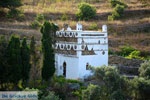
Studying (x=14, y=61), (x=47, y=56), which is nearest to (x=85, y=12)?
(x=47, y=56)

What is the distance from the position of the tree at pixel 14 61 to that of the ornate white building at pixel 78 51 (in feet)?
17.5

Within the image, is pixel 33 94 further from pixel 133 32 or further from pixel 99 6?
pixel 99 6

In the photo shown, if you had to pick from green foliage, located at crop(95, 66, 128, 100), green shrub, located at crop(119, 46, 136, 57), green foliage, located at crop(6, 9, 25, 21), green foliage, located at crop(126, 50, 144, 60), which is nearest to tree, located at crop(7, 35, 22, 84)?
green foliage, located at crop(95, 66, 128, 100)

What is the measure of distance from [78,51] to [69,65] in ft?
5.52

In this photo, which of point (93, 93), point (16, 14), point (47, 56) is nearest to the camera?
point (93, 93)

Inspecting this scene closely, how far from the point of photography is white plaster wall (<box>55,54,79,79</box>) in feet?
78.5

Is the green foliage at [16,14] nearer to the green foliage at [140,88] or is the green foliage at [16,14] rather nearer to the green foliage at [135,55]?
the green foliage at [135,55]

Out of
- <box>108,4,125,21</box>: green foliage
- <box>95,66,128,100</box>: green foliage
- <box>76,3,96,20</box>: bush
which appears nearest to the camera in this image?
<box>95,66,128,100</box>: green foliage

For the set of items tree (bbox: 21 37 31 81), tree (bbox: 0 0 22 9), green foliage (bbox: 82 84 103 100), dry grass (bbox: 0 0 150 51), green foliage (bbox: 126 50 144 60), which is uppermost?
tree (bbox: 0 0 22 9)

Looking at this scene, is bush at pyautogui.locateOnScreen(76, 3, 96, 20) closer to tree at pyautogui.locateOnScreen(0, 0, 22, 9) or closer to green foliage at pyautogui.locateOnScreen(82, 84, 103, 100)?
tree at pyautogui.locateOnScreen(0, 0, 22, 9)

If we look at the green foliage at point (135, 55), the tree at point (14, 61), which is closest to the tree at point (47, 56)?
the tree at point (14, 61)

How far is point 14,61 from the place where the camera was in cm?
2042

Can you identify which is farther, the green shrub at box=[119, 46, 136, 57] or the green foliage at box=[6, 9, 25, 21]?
the green foliage at box=[6, 9, 25, 21]

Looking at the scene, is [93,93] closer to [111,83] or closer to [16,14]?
[111,83]
